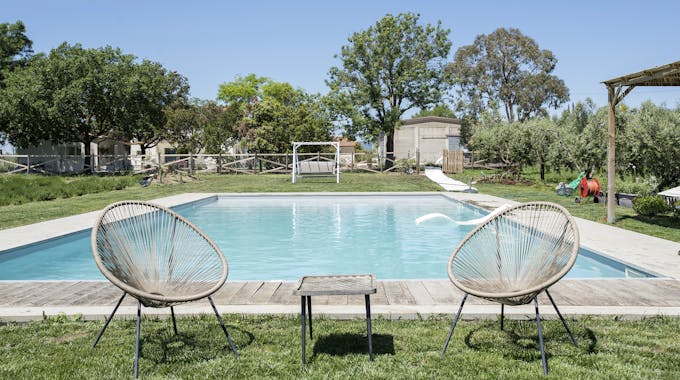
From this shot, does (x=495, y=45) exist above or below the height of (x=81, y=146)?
above

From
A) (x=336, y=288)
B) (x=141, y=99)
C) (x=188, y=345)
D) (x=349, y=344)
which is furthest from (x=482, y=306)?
(x=141, y=99)

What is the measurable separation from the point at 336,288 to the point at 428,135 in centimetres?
3910

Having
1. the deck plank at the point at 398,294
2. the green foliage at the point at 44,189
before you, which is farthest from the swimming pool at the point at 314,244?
the green foliage at the point at 44,189

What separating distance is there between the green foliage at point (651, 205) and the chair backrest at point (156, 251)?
28.5ft

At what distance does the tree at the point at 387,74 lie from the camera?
28.6 meters

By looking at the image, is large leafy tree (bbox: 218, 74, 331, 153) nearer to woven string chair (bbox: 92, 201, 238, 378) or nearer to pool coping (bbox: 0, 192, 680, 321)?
pool coping (bbox: 0, 192, 680, 321)

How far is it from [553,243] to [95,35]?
32.1 metres

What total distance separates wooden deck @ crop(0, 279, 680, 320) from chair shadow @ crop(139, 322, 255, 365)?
1.57ft

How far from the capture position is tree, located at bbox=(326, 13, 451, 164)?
28.6 m

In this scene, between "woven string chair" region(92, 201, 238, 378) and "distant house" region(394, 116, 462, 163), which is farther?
"distant house" region(394, 116, 462, 163)

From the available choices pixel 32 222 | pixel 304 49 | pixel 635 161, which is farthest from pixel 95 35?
pixel 635 161

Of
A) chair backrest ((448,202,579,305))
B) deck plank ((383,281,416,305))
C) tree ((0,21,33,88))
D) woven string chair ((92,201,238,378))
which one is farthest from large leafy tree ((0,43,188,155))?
chair backrest ((448,202,579,305))

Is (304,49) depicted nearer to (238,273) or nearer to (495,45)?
(495,45)

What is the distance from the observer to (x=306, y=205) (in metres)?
14.7
